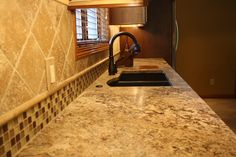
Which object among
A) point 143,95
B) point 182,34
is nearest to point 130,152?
point 143,95

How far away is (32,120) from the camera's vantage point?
705mm

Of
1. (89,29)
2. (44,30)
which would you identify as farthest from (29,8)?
(89,29)

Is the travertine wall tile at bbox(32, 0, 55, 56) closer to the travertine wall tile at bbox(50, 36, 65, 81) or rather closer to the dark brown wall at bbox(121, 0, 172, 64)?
the travertine wall tile at bbox(50, 36, 65, 81)

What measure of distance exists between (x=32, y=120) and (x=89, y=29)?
1.10m

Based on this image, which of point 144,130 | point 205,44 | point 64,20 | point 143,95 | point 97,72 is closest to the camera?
point 144,130

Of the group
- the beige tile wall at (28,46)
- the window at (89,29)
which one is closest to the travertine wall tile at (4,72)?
the beige tile wall at (28,46)

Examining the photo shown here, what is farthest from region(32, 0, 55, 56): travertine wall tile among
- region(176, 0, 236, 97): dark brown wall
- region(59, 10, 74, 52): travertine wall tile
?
region(176, 0, 236, 97): dark brown wall

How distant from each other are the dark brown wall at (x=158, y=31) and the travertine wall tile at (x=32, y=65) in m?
2.65

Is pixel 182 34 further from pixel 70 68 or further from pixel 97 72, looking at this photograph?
pixel 70 68

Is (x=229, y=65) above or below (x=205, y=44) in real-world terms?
below

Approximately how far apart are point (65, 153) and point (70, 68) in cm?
59

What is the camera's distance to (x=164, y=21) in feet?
10.8

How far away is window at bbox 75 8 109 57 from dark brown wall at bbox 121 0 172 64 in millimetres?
1055

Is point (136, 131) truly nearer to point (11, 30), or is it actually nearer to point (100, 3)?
point (11, 30)
